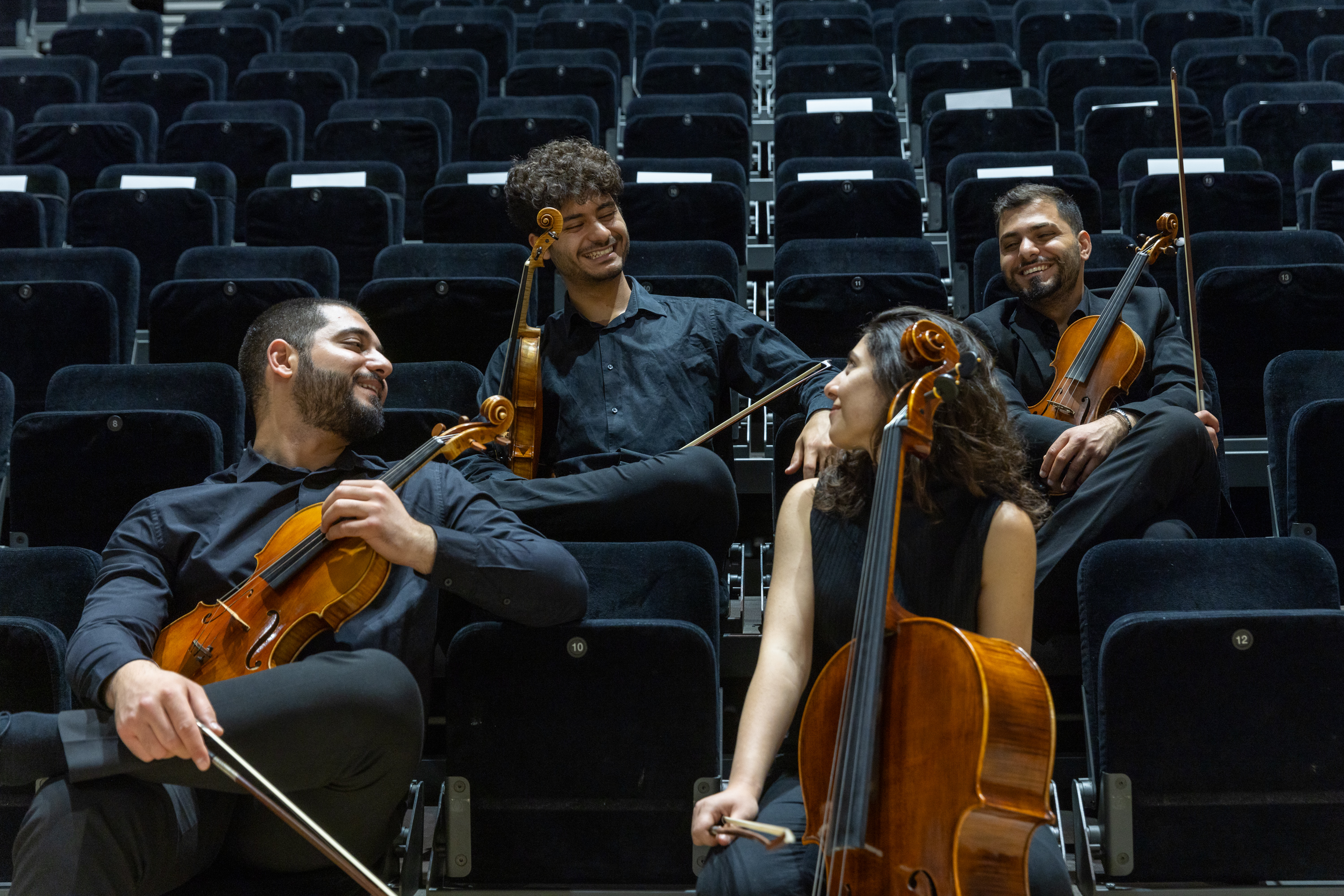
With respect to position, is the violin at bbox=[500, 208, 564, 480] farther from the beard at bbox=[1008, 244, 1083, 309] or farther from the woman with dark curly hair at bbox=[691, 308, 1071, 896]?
the beard at bbox=[1008, 244, 1083, 309]

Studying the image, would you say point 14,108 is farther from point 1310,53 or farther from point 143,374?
point 1310,53

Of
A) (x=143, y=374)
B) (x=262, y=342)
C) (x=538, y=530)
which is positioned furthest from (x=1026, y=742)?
(x=143, y=374)

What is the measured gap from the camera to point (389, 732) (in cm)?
131

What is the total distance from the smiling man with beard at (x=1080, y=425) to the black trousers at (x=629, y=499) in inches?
16.9

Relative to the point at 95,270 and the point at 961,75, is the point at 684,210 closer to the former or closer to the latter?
the point at 95,270

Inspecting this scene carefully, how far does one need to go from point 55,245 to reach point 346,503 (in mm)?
2356

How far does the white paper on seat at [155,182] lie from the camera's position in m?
3.39

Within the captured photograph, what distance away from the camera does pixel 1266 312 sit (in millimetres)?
2395

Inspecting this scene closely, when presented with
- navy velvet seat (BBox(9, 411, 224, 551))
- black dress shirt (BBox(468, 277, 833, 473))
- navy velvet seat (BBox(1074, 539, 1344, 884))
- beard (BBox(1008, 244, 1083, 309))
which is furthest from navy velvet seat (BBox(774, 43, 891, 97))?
navy velvet seat (BBox(1074, 539, 1344, 884))

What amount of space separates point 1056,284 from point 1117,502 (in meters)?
0.51

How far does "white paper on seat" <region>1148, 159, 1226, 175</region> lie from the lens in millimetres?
3170

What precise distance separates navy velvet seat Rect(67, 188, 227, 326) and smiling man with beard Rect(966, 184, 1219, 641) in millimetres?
1933

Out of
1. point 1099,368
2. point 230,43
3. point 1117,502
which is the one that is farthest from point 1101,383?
point 230,43

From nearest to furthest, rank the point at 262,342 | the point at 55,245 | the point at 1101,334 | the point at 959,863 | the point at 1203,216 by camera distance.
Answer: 1. the point at 959,863
2. the point at 262,342
3. the point at 1101,334
4. the point at 1203,216
5. the point at 55,245
